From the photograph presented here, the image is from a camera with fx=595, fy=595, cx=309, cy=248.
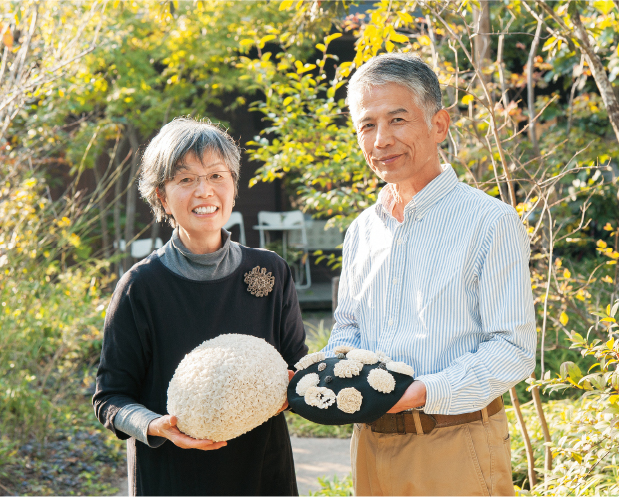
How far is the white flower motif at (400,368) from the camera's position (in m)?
1.49

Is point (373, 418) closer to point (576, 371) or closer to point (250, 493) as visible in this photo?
point (250, 493)

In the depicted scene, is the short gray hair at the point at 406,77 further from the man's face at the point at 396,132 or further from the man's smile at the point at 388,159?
the man's smile at the point at 388,159

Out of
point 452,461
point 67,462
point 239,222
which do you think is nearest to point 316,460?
point 67,462

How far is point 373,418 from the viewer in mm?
1466

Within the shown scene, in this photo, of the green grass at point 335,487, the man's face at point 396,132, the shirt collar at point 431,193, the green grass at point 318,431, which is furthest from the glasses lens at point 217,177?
the green grass at point 318,431

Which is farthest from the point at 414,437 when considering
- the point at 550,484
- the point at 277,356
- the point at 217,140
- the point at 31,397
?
the point at 31,397

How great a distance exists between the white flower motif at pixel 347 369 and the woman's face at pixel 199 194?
60 centimetres

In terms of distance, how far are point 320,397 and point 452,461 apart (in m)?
0.42

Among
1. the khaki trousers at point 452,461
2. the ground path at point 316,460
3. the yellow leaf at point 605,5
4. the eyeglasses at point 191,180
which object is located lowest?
the ground path at point 316,460

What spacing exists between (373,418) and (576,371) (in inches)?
34.8

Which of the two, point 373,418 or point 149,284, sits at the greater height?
point 149,284

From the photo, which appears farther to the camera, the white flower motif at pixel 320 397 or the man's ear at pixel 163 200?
the man's ear at pixel 163 200

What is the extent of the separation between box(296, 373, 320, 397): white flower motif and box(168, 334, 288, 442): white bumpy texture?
0.06 meters

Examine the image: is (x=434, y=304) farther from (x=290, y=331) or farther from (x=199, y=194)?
(x=199, y=194)
